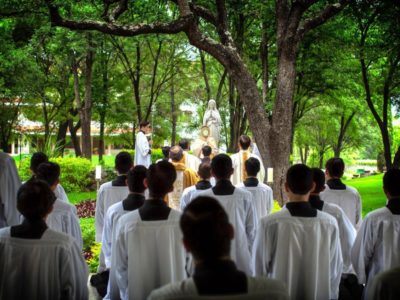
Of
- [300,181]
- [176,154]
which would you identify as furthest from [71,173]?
[300,181]

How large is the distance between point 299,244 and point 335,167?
240 cm

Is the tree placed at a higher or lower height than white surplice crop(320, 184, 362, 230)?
higher

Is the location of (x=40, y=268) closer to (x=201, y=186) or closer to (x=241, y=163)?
(x=201, y=186)

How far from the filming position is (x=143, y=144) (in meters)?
14.0

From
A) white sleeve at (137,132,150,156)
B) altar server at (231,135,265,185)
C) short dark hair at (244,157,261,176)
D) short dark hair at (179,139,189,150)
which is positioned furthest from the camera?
white sleeve at (137,132,150,156)

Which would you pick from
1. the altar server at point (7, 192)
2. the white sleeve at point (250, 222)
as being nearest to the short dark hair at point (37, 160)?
the altar server at point (7, 192)

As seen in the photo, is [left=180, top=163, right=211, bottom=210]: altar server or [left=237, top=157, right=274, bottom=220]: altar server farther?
[left=237, top=157, right=274, bottom=220]: altar server

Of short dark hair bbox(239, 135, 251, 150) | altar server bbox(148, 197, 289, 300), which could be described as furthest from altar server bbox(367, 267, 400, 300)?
short dark hair bbox(239, 135, 251, 150)

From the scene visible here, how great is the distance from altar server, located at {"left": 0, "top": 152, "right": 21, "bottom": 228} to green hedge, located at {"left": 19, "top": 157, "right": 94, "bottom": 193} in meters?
14.3

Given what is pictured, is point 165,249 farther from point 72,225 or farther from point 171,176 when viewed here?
point 72,225

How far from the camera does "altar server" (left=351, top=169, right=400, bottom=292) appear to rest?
15.0ft

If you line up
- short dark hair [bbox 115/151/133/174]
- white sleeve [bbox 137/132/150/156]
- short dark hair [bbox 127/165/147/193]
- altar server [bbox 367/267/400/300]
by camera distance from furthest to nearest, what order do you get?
white sleeve [bbox 137/132/150/156] < short dark hair [bbox 115/151/133/174] < short dark hair [bbox 127/165/147/193] < altar server [bbox 367/267/400/300]

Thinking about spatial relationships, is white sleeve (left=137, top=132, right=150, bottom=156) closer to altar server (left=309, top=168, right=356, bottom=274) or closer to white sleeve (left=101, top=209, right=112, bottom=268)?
white sleeve (left=101, top=209, right=112, bottom=268)

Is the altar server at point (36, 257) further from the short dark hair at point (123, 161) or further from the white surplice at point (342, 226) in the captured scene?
the short dark hair at point (123, 161)
